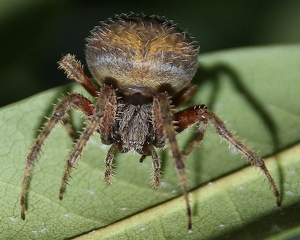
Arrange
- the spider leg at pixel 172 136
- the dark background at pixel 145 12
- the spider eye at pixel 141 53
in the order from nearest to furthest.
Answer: the spider leg at pixel 172 136 → the spider eye at pixel 141 53 → the dark background at pixel 145 12

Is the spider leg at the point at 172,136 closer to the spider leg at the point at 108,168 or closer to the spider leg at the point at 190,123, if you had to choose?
the spider leg at the point at 190,123

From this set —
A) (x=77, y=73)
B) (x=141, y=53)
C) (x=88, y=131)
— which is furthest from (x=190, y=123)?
(x=77, y=73)

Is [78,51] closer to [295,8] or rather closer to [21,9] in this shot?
[21,9]

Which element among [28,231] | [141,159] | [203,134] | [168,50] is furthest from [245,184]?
[28,231]

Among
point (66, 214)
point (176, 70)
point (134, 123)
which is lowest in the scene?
point (66, 214)

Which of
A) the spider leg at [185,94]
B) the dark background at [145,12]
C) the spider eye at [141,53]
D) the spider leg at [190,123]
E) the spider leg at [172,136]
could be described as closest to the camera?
the spider leg at [172,136]

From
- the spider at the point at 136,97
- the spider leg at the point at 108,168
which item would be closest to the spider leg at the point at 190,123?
the spider at the point at 136,97
